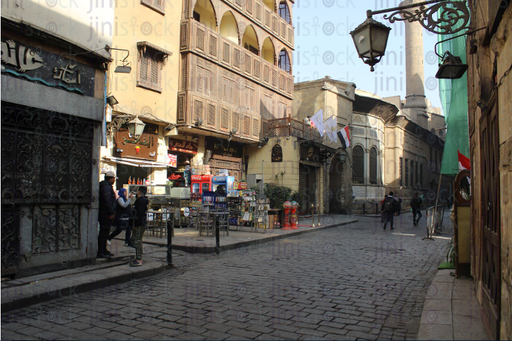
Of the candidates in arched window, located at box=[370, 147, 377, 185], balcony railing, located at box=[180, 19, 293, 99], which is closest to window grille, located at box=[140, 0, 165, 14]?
balcony railing, located at box=[180, 19, 293, 99]

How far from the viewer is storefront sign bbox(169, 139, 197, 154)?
17562 mm

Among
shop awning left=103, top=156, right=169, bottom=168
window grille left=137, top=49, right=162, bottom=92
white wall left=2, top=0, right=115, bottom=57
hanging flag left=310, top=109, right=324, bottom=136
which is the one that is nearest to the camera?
white wall left=2, top=0, right=115, bottom=57

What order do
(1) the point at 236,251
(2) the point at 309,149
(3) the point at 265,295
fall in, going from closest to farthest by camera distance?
(3) the point at 265,295
(1) the point at 236,251
(2) the point at 309,149

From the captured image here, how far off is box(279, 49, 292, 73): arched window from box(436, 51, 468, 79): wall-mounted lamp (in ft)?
65.2

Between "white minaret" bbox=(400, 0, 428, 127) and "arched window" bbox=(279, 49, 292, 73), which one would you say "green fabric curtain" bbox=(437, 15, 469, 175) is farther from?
"white minaret" bbox=(400, 0, 428, 127)

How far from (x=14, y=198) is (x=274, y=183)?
1625cm

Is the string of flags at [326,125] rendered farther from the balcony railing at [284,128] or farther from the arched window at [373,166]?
the arched window at [373,166]

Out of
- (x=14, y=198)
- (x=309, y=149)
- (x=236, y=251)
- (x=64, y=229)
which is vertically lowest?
(x=236, y=251)

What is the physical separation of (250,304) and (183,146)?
13589mm

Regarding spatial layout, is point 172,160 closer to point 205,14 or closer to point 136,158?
point 136,158

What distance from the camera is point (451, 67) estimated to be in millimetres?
5957

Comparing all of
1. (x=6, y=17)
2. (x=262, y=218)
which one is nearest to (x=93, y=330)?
(x=6, y=17)

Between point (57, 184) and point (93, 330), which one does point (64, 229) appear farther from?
point (93, 330)

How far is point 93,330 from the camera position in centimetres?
430
